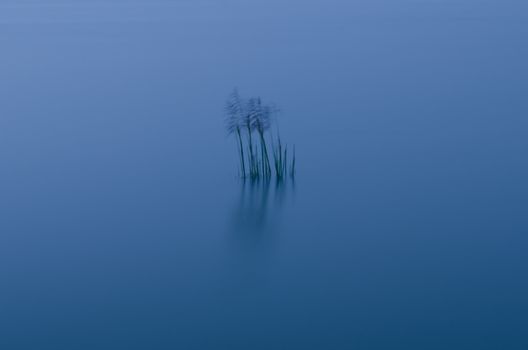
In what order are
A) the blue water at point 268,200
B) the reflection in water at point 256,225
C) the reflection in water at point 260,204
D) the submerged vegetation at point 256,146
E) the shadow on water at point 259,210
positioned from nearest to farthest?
the blue water at point 268,200 < the reflection in water at point 256,225 < the shadow on water at point 259,210 < the reflection in water at point 260,204 < the submerged vegetation at point 256,146

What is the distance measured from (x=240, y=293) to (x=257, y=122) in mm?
1198

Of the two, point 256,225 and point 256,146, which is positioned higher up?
point 256,146

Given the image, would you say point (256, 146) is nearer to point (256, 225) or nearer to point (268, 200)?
point (268, 200)

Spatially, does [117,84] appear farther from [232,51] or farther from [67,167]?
[67,167]

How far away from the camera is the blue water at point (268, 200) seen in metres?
2.88

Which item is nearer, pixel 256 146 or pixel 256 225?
pixel 256 225

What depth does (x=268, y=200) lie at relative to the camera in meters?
3.92

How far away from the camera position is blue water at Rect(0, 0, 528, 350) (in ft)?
9.43

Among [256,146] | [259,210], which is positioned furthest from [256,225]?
[256,146]

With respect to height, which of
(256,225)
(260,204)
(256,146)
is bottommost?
(256,225)

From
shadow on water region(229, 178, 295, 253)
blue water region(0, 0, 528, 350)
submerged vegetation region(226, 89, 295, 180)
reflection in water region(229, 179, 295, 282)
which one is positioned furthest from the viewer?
submerged vegetation region(226, 89, 295, 180)

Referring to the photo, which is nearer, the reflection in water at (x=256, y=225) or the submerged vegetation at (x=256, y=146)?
the reflection in water at (x=256, y=225)

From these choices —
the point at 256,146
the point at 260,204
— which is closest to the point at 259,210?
the point at 260,204

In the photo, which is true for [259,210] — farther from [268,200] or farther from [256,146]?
[256,146]
